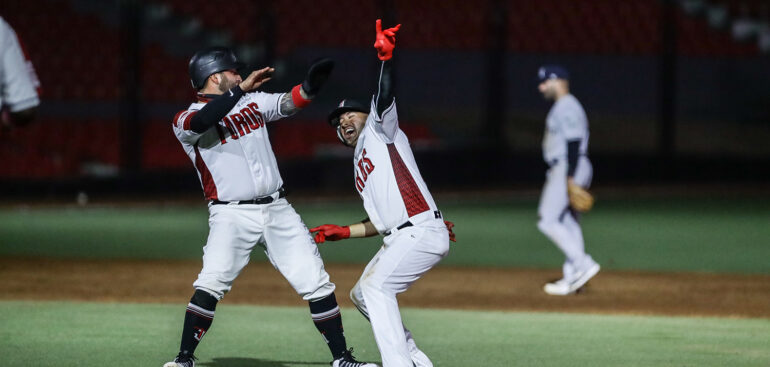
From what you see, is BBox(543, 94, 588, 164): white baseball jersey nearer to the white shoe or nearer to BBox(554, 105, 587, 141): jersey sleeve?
BBox(554, 105, 587, 141): jersey sleeve

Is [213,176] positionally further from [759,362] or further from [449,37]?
[449,37]

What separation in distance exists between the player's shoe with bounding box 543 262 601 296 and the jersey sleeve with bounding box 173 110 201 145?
4474 millimetres

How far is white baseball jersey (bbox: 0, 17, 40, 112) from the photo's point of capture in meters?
5.34

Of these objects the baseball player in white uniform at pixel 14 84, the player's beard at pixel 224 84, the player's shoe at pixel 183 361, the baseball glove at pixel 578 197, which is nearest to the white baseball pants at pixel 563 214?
the baseball glove at pixel 578 197

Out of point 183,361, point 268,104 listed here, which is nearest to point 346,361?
point 183,361

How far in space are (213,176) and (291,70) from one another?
18072mm

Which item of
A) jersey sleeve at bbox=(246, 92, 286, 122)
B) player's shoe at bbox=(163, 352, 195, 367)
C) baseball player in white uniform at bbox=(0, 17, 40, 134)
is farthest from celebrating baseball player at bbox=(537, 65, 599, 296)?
baseball player in white uniform at bbox=(0, 17, 40, 134)

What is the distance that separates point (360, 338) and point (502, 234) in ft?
23.6

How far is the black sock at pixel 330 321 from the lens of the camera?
6215 millimetres

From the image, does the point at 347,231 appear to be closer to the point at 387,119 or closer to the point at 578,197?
the point at 387,119

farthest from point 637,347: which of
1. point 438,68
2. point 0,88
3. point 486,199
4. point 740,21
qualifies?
point 740,21

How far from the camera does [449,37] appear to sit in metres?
25.0

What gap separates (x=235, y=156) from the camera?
6.20 m

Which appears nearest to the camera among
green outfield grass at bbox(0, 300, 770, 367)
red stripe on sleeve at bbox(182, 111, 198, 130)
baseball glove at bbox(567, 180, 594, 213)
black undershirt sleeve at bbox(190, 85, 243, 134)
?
black undershirt sleeve at bbox(190, 85, 243, 134)
